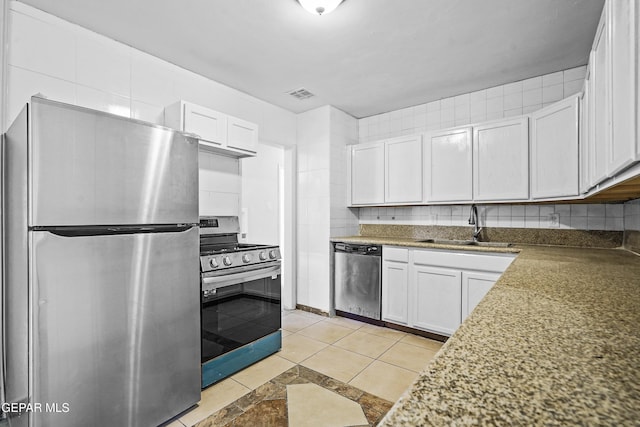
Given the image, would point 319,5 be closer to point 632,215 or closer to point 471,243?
point 471,243

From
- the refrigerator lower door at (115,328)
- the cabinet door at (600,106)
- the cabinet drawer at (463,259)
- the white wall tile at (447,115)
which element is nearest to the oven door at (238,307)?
the refrigerator lower door at (115,328)

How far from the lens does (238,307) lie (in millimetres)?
2297

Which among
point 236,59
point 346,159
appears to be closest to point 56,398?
point 236,59

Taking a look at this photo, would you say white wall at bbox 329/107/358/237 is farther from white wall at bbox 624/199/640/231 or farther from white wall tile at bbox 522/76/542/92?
white wall at bbox 624/199/640/231

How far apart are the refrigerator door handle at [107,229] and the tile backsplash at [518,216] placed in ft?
8.75

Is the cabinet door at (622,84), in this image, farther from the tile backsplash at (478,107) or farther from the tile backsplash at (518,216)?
the tile backsplash at (478,107)

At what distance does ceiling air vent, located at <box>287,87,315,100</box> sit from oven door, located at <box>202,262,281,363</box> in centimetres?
187

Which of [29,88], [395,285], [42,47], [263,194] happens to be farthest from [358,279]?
[42,47]

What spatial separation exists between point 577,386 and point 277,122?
3.70m

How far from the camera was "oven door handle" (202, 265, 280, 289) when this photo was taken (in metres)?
2.09

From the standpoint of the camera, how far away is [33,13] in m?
1.98

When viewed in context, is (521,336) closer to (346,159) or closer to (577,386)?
(577,386)

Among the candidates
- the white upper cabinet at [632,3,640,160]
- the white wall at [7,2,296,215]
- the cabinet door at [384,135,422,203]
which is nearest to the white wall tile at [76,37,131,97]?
the white wall at [7,2,296,215]

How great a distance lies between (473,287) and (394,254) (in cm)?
80
